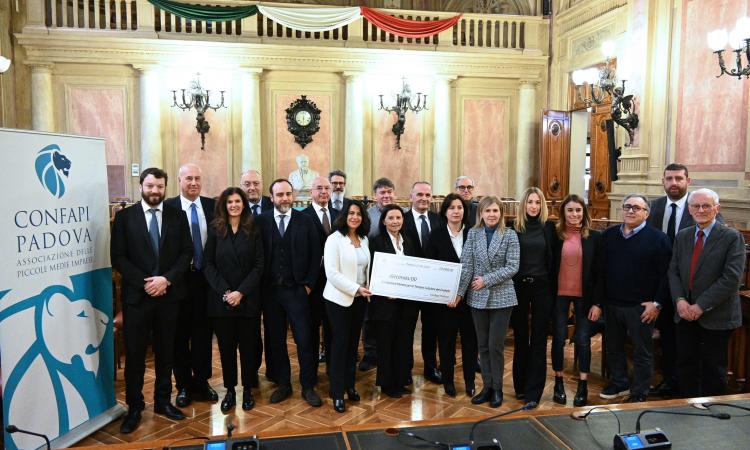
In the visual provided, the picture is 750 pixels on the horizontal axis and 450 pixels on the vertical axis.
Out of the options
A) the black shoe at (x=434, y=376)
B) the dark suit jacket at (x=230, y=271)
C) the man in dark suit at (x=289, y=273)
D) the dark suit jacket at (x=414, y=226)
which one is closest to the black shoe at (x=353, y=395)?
the man in dark suit at (x=289, y=273)

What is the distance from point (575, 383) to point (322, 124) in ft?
23.1

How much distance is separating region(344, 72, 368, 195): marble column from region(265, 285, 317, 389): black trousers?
244 inches

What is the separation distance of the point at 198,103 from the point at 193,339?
20.8ft

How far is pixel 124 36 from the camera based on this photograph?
30.6ft

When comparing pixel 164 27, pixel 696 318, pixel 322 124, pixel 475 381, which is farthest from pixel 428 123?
pixel 696 318

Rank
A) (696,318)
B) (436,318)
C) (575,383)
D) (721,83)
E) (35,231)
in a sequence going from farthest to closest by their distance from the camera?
(721,83)
(575,383)
(436,318)
(696,318)
(35,231)

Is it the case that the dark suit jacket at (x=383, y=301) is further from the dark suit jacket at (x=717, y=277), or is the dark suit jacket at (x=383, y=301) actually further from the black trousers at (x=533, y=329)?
the dark suit jacket at (x=717, y=277)

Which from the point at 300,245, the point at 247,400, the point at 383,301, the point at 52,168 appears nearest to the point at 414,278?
the point at 383,301

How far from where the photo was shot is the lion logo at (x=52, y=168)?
3.15 m

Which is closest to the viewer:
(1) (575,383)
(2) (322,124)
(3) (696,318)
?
(3) (696,318)

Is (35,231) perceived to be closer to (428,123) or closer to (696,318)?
(696,318)

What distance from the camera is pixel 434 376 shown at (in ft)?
14.8

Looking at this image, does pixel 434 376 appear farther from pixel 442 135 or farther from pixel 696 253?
pixel 442 135

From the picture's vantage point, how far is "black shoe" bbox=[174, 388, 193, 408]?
13.1ft
